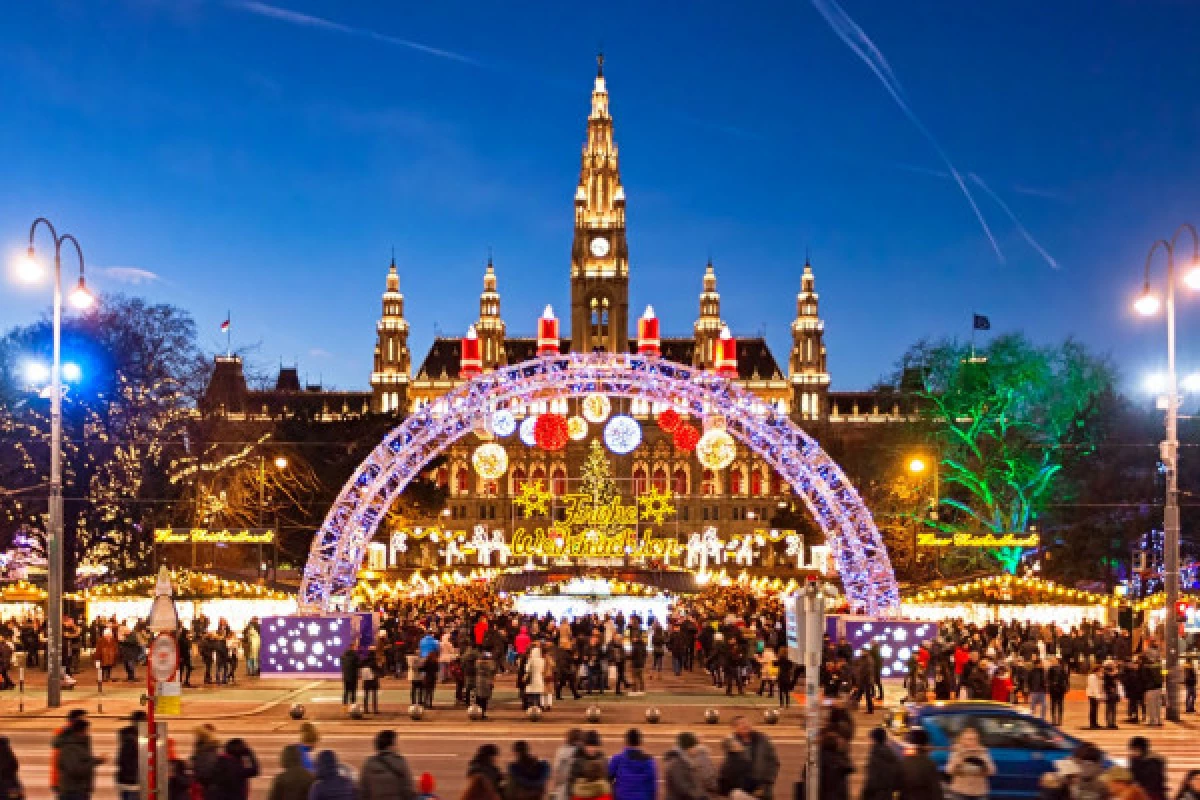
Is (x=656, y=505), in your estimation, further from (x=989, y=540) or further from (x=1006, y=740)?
(x=1006, y=740)

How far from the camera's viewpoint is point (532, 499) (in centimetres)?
12325

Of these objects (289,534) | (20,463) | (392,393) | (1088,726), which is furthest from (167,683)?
(392,393)

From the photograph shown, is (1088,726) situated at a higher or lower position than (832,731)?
lower

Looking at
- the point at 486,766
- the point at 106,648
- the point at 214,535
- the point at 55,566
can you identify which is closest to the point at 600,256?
the point at 214,535

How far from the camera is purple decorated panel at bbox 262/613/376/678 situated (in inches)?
1355

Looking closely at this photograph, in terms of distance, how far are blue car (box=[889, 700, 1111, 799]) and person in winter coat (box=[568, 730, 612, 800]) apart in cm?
485

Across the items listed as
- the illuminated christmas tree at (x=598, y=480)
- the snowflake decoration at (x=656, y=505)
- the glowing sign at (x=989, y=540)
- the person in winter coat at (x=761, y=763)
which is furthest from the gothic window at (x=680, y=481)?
the person in winter coat at (x=761, y=763)

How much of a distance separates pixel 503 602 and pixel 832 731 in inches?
1890

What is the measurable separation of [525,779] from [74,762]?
4.78m

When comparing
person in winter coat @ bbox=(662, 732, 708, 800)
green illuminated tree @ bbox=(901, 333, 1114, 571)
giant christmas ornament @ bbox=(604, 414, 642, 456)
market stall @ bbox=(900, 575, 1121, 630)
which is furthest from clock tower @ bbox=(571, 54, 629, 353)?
person in winter coat @ bbox=(662, 732, 708, 800)

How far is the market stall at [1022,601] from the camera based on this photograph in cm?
4441

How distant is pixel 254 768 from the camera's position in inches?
Answer: 551

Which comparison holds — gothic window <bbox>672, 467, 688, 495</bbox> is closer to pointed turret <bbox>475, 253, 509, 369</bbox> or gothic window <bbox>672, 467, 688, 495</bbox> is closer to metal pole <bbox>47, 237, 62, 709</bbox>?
pointed turret <bbox>475, 253, 509, 369</bbox>

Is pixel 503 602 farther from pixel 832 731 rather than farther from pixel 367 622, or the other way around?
pixel 832 731
